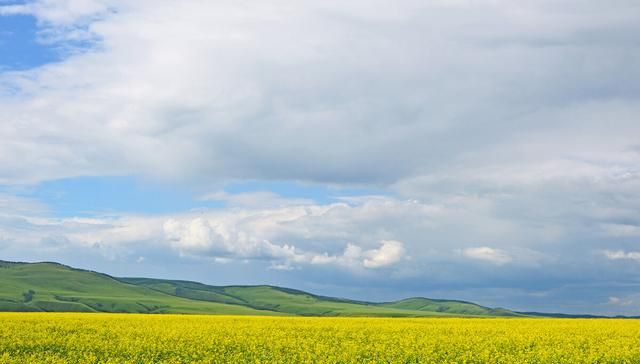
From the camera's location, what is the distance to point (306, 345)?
3872cm

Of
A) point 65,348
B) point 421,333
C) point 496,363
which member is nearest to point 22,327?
point 65,348

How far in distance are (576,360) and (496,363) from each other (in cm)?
462

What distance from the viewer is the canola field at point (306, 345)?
115ft

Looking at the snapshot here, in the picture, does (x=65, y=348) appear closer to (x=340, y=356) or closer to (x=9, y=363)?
(x=9, y=363)

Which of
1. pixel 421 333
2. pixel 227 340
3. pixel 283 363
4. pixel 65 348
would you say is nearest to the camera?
pixel 283 363

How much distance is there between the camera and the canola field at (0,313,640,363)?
35.1 meters

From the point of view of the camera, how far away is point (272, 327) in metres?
54.1

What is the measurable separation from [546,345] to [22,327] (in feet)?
119

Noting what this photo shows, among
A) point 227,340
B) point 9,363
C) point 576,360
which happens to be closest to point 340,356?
point 227,340

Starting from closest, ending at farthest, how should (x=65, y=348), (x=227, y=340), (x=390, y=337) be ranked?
(x=65, y=348)
(x=227, y=340)
(x=390, y=337)

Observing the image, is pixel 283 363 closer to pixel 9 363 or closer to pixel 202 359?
pixel 202 359

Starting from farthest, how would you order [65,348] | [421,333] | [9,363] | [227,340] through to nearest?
1. [421,333]
2. [227,340]
3. [65,348]
4. [9,363]

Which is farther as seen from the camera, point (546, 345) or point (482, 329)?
point (482, 329)

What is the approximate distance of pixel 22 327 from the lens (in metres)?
48.6
